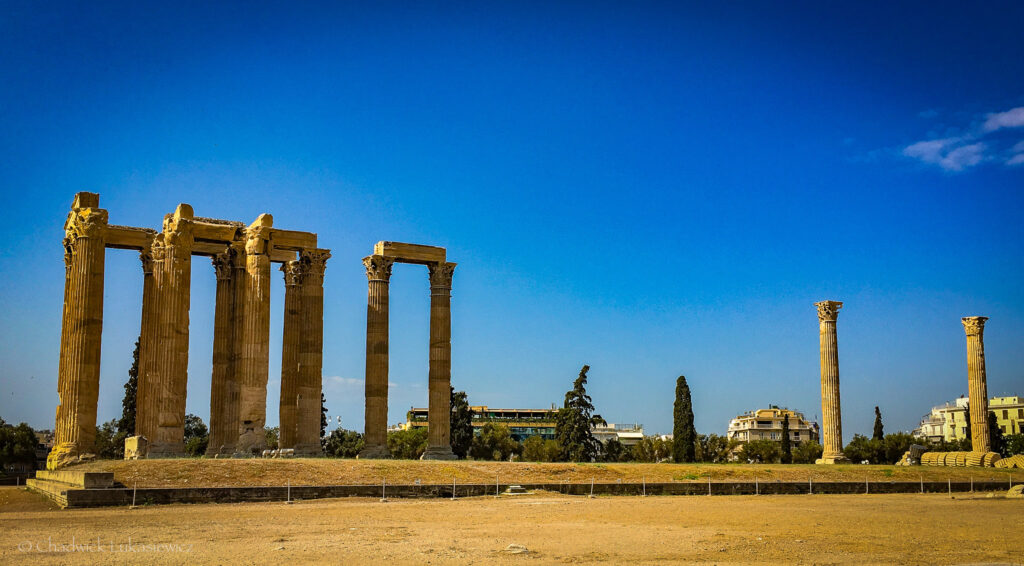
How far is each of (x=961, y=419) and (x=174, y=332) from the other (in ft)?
460

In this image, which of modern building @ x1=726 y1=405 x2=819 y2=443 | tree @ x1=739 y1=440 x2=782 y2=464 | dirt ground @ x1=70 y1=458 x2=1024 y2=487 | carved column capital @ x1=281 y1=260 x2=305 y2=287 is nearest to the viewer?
dirt ground @ x1=70 y1=458 x2=1024 y2=487

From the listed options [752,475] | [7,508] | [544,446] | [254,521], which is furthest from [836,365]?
[544,446]

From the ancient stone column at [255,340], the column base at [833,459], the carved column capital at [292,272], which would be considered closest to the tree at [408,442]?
the carved column capital at [292,272]

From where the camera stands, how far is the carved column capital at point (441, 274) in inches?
1655

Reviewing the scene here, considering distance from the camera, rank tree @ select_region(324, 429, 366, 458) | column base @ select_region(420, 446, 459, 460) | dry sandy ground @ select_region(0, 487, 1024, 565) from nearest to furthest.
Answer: dry sandy ground @ select_region(0, 487, 1024, 565) → column base @ select_region(420, 446, 459, 460) → tree @ select_region(324, 429, 366, 458)

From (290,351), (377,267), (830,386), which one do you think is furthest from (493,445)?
(290,351)

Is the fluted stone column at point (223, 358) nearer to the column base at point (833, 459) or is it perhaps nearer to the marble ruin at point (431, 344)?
the marble ruin at point (431, 344)

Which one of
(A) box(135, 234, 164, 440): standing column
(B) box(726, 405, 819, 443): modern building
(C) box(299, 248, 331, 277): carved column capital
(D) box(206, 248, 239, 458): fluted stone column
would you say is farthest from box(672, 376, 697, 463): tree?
(B) box(726, 405, 819, 443): modern building

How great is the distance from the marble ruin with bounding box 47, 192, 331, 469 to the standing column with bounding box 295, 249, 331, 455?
0.14 ft

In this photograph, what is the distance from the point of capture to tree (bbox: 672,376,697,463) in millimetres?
58562

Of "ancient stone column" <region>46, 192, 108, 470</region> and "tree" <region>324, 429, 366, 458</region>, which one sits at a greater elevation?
"ancient stone column" <region>46, 192, 108, 470</region>

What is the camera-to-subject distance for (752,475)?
35.2 meters

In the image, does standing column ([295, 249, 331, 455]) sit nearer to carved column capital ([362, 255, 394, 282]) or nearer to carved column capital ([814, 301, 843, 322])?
carved column capital ([362, 255, 394, 282])

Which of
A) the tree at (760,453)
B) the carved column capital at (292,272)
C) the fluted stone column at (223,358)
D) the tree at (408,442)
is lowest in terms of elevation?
the tree at (760,453)
